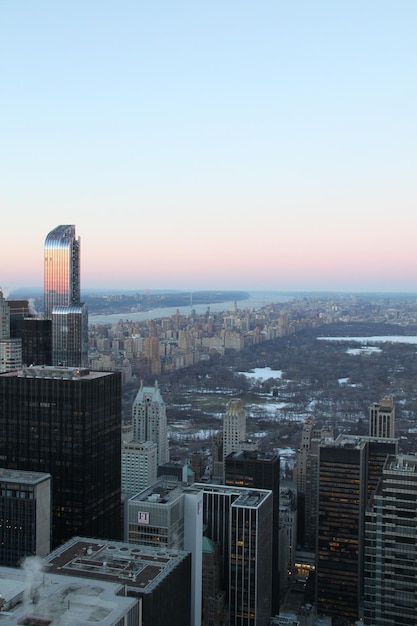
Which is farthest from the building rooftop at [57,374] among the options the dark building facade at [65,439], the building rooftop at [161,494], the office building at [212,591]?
the office building at [212,591]

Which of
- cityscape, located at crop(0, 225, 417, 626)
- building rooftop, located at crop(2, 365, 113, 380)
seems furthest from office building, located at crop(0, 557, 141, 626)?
building rooftop, located at crop(2, 365, 113, 380)

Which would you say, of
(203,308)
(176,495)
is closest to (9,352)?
(176,495)

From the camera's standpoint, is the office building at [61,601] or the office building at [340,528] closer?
the office building at [61,601]

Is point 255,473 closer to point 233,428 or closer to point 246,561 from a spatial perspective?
point 246,561

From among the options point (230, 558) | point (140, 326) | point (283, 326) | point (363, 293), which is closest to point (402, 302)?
point (363, 293)

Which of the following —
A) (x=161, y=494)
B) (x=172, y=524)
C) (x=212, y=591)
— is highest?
(x=161, y=494)

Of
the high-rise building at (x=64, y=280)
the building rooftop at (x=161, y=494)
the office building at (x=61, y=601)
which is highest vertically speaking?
the high-rise building at (x=64, y=280)

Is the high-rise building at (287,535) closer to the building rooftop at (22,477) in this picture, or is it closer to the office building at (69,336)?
the building rooftop at (22,477)
